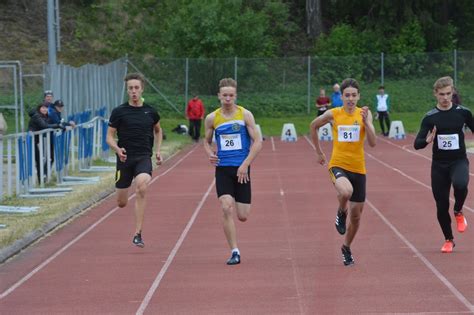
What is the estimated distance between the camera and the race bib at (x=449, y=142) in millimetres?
12023

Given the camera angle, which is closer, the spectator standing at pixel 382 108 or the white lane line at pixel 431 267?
the white lane line at pixel 431 267

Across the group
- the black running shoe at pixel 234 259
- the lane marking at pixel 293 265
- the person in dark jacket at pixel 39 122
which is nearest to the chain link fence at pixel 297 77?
the person in dark jacket at pixel 39 122

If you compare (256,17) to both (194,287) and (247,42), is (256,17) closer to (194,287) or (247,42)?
(247,42)

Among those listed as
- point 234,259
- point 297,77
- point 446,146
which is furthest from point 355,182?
point 297,77

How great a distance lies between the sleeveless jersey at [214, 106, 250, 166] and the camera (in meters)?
11.7

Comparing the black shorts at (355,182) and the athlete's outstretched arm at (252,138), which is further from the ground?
the athlete's outstretched arm at (252,138)

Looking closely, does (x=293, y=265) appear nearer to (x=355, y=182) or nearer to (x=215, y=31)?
(x=355, y=182)

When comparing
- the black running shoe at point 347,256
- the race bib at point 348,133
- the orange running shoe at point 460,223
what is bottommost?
the black running shoe at point 347,256

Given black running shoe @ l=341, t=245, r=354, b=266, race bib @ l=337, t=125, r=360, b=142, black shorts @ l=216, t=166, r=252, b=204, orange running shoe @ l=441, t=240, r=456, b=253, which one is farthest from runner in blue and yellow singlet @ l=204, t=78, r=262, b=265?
orange running shoe @ l=441, t=240, r=456, b=253

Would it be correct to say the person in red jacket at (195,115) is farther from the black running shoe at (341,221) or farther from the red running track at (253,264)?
the black running shoe at (341,221)

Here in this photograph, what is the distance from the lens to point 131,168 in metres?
13.3

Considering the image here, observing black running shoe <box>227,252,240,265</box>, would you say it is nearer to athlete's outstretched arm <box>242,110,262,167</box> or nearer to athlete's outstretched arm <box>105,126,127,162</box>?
athlete's outstretched arm <box>242,110,262,167</box>

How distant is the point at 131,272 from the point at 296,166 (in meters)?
16.1

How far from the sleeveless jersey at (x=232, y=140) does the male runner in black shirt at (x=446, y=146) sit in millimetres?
1833
